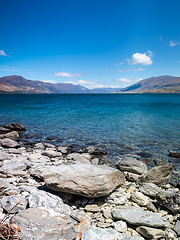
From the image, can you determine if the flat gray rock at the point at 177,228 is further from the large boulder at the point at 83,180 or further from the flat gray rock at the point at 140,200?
the large boulder at the point at 83,180

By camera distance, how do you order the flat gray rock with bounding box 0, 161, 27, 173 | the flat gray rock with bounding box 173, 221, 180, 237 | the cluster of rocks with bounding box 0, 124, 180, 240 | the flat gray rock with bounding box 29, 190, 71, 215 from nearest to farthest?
1. the cluster of rocks with bounding box 0, 124, 180, 240
2. the flat gray rock with bounding box 173, 221, 180, 237
3. the flat gray rock with bounding box 29, 190, 71, 215
4. the flat gray rock with bounding box 0, 161, 27, 173

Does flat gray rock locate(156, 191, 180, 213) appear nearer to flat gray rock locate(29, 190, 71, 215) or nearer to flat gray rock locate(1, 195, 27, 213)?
flat gray rock locate(29, 190, 71, 215)

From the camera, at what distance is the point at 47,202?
255 inches

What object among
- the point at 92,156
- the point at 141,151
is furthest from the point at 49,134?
the point at 141,151

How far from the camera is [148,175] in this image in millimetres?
10039

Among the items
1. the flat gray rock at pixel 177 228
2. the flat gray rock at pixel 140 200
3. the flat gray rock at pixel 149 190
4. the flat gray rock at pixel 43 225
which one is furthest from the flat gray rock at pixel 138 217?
the flat gray rock at pixel 43 225

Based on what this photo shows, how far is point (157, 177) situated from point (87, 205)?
5.53m

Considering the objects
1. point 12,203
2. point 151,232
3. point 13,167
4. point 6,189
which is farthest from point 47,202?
point 13,167

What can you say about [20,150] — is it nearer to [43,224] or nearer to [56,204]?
[56,204]

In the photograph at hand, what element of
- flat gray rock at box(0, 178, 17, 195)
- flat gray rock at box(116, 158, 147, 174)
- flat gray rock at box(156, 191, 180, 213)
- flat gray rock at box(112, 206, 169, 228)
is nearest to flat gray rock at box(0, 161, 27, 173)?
flat gray rock at box(0, 178, 17, 195)

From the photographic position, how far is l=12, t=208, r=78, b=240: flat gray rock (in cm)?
477

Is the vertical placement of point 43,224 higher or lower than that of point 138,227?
higher

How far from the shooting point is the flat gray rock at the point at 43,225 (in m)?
4.77

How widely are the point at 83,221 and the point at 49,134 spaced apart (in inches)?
693
